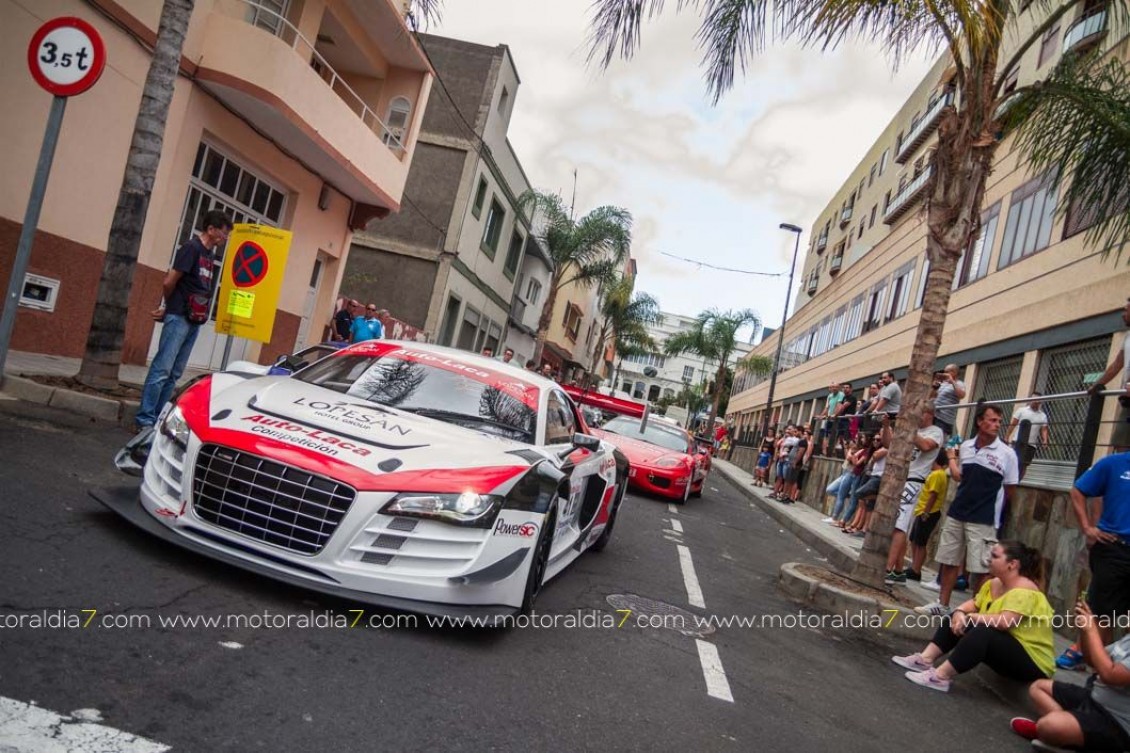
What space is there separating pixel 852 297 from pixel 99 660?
107 ft

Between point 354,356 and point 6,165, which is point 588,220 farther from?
point 354,356

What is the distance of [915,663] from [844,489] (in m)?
9.27

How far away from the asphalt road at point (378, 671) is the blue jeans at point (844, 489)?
28.1 feet

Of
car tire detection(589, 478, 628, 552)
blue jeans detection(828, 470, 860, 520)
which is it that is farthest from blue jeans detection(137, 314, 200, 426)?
blue jeans detection(828, 470, 860, 520)

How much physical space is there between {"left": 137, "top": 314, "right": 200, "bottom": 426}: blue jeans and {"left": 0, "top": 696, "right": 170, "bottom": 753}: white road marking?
5036mm

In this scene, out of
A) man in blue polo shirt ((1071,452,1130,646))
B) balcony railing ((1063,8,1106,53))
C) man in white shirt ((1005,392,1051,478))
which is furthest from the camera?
balcony railing ((1063,8,1106,53))

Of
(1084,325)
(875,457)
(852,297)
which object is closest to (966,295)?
(1084,325)

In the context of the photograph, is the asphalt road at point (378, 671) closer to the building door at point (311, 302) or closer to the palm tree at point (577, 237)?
the building door at point (311, 302)

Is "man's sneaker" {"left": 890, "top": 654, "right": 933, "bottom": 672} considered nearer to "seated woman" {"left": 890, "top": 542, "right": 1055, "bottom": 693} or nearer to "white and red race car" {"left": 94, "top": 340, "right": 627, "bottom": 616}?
"seated woman" {"left": 890, "top": 542, "right": 1055, "bottom": 693}

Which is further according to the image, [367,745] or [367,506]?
[367,506]

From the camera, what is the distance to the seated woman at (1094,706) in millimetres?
3930

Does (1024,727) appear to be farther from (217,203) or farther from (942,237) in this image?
(217,203)

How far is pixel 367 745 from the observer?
8.86 feet

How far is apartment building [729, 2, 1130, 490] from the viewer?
13.0 metres
